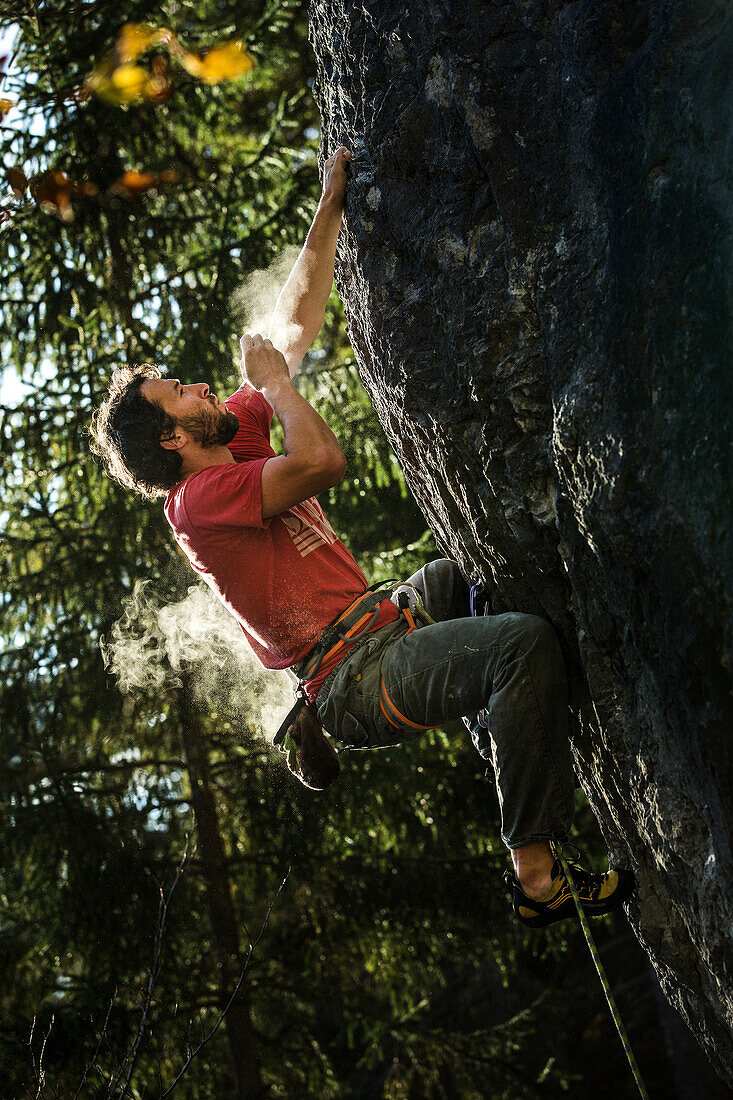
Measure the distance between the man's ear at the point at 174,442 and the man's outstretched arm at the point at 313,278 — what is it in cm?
48

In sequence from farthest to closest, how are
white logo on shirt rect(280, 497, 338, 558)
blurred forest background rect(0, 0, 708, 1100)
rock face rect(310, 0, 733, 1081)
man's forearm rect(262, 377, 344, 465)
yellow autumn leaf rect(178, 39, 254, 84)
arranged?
yellow autumn leaf rect(178, 39, 254, 84)
blurred forest background rect(0, 0, 708, 1100)
white logo on shirt rect(280, 497, 338, 558)
man's forearm rect(262, 377, 344, 465)
rock face rect(310, 0, 733, 1081)

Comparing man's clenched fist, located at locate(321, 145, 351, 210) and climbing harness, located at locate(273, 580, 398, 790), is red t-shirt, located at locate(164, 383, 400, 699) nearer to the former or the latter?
climbing harness, located at locate(273, 580, 398, 790)

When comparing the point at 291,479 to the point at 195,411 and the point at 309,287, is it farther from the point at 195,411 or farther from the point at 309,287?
the point at 309,287

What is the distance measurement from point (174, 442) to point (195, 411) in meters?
0.13

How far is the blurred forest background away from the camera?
4848 millimetres

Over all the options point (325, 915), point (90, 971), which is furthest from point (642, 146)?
point (90, 971)

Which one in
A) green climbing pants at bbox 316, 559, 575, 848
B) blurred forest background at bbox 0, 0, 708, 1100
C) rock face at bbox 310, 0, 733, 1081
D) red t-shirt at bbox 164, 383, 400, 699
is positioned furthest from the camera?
blurred forest background at bbox 0, 0, 708, 1100

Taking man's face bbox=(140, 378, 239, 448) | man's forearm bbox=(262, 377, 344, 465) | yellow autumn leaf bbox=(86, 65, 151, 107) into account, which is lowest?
man's forearm bbox=(262, 377, 344, 465)

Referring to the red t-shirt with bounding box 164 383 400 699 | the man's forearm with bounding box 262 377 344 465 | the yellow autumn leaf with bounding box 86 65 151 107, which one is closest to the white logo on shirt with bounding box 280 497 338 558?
the red t-shirt with bounding box 164 383 400 699

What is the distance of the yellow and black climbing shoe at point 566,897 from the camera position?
7.57 ft

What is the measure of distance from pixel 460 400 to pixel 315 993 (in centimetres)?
416

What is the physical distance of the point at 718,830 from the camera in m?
1.91

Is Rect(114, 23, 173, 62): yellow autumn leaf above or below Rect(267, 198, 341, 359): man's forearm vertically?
above

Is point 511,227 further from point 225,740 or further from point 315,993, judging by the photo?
point 315,993
